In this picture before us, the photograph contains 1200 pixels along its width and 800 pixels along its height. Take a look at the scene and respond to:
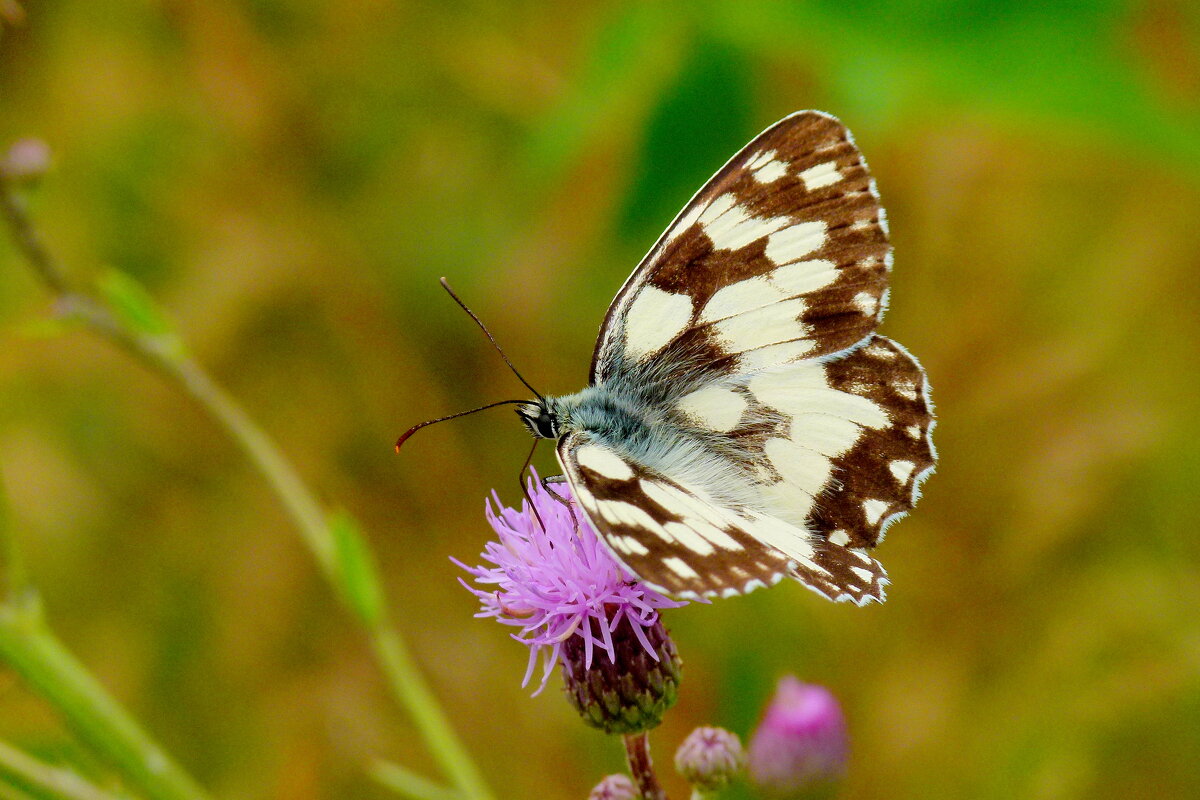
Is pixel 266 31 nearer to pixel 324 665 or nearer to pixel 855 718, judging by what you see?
pixel 324 665

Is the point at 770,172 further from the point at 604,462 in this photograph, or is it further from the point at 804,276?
the point at 604,462

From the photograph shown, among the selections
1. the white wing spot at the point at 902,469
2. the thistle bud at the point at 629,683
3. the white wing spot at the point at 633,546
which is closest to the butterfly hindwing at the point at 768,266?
the white wing spot at the point at 902,469

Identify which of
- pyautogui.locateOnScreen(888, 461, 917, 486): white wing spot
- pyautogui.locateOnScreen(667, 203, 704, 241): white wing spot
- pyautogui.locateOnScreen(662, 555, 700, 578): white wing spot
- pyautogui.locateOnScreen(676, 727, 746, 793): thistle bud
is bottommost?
pyautogui.locateOnScreen(676, 727, 746, 793): thistle bud

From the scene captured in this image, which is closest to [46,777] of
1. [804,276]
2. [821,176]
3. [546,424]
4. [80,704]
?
[80,704]

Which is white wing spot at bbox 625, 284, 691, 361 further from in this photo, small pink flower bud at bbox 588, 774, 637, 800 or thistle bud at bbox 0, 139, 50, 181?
thistle bud at bbox 0, 139, 50, 181

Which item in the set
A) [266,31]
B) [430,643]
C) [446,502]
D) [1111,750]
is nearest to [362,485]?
[446,502]

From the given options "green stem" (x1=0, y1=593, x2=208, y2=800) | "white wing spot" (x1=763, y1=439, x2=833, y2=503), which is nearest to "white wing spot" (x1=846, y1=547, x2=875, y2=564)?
"white wing spot" (x1=763, y1=439, x2=833, y2=503)

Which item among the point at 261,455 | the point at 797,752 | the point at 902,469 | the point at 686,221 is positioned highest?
the point at 261,455
